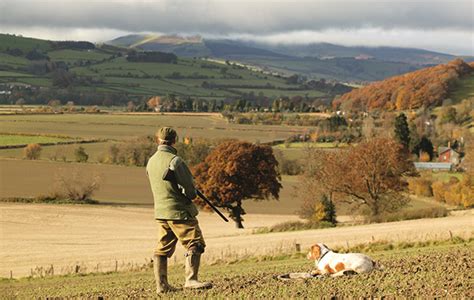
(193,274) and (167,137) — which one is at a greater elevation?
(167,137)

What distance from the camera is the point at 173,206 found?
13.7 meters

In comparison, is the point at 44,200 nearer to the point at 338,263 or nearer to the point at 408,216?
the point at 408,216

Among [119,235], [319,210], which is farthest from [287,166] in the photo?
[119,235]

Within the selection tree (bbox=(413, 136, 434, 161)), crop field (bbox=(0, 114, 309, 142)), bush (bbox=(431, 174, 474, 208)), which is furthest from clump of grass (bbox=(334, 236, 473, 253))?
tree (bbox=(413, 136, 434, 161))

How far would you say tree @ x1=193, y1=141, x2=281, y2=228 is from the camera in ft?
206

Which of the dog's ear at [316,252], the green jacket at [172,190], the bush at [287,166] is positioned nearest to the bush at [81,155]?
the bush at [287,166]

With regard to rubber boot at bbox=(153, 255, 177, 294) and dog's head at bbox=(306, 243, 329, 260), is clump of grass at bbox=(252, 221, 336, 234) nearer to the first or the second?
dog's head at bbox=(306, 243, 329, 260)

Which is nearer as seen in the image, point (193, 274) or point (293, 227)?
point (193, 274)

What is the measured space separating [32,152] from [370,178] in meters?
50.4

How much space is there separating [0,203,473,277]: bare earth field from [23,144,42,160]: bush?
2881 cm

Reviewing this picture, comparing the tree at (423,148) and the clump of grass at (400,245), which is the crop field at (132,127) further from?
the clump of grass at (400,245)

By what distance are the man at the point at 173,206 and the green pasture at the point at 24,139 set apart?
312 ft

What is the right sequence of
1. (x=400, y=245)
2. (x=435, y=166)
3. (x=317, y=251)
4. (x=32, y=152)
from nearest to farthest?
(x=317, y=251)
(x=400, y=245)
(x=32, y=152)
(x=435, y=166)

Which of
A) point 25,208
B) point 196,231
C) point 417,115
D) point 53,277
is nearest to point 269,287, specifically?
point 196,231
